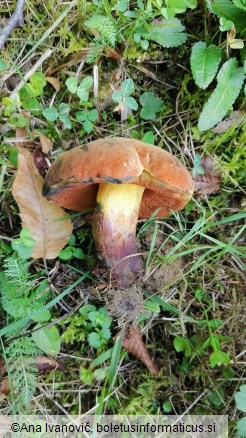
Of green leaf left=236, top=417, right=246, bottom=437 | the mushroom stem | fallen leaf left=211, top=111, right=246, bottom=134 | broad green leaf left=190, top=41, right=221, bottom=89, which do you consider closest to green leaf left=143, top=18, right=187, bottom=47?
broad green leaf left=190, top=41, right=221, bottom=89

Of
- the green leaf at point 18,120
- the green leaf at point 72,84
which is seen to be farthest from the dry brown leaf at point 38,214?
the green leaf at point 72,84

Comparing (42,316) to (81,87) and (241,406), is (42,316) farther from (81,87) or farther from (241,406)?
(81,87)

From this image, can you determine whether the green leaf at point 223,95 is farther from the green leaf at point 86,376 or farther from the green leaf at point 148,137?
the green leaf at point 86,376

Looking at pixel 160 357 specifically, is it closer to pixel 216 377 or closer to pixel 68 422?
pixel 216 377

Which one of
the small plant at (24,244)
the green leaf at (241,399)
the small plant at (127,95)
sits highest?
the small plant at (127,95)

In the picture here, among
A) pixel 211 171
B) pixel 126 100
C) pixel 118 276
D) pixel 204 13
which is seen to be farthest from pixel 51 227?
pixel 204 13

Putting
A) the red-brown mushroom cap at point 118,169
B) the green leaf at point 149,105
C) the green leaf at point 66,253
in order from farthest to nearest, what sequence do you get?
the green leaf at point 149,105, the green leaf at point 66,253, the red-brown mushroom cap at point 118,169

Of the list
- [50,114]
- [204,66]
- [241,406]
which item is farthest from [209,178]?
[241,406]
